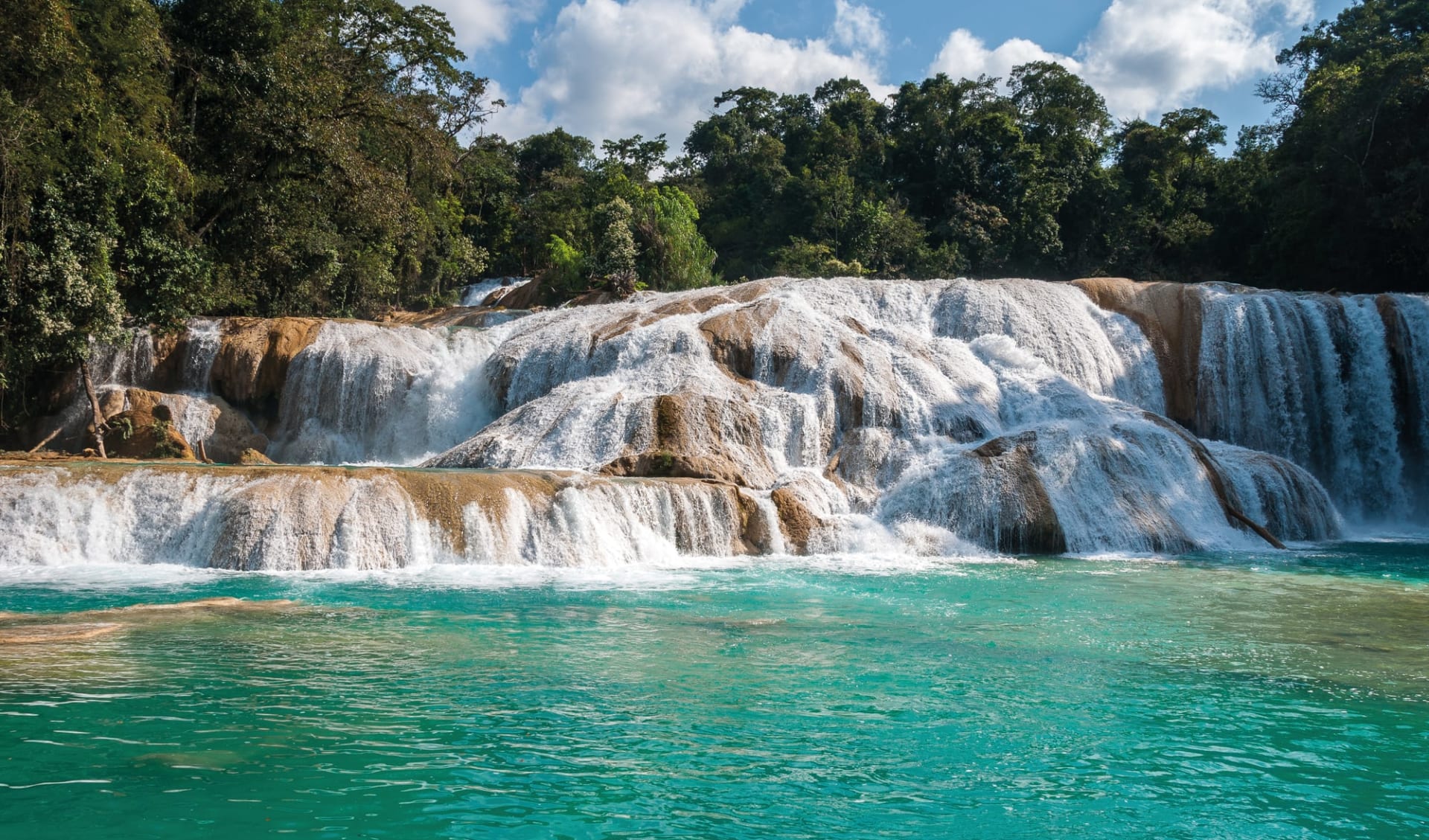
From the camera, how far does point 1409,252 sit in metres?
27.4

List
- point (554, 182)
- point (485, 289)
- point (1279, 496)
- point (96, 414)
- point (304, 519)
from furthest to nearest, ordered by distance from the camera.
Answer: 1. point (554, 182)
2. point (485, 289)
3. point (96, 414)
4. point (1279, 496)
5. point (304, 519)

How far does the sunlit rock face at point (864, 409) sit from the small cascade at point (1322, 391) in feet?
0.17

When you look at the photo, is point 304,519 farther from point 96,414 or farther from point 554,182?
point 554,182

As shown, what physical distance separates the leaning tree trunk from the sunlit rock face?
123 cm

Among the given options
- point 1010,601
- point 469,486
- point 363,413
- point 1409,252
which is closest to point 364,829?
point 1010,601

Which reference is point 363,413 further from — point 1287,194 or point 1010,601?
point 1287,194

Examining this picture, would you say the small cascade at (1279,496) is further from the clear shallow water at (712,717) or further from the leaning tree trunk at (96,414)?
the leaning tree trunk at (96,414)

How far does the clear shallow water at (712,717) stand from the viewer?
5.01 meters

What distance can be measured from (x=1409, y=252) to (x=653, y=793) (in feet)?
97.9

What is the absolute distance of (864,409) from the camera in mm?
19156

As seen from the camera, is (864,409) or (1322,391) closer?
(864,409)

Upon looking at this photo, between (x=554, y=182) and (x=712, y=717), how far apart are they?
4238 centimetres

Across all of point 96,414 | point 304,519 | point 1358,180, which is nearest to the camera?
point 304,519

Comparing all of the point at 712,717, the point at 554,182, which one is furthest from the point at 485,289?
the point at 712,717
